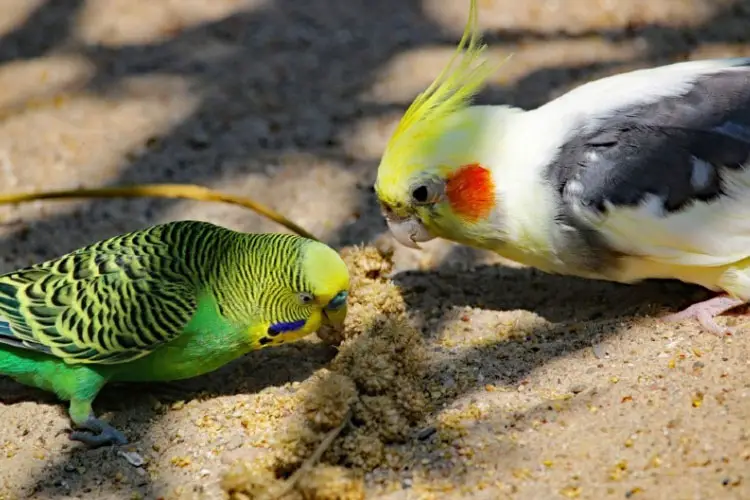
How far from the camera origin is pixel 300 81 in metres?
6.19

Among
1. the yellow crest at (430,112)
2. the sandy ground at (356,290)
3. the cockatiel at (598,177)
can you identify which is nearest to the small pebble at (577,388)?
the sandy ground at (356,290)

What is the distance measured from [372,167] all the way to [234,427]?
2278 millimetres

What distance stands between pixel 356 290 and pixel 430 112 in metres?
0.83

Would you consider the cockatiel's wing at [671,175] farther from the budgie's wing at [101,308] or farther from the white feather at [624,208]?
the budgie's wing at [101,308]

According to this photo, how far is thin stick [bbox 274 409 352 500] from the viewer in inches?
120

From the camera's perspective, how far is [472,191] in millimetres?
4168

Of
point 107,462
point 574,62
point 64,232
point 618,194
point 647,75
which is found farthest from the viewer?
point 574,62

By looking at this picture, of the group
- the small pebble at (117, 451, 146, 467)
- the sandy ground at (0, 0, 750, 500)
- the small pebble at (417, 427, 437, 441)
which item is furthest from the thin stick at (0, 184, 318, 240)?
the small pebble at (417, 427, 437, 441)

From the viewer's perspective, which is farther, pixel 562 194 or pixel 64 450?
pixel 562 194

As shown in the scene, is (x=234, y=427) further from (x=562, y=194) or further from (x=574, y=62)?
(x=574, y=62)

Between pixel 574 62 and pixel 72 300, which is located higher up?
pixel 574 62

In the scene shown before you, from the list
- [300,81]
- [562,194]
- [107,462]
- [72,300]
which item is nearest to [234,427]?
[107,462]

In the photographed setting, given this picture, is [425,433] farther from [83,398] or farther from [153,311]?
[83,398]

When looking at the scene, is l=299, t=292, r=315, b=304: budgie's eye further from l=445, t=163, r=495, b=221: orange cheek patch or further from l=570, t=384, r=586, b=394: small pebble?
l=570, t=384, r=586, b=394: small pebble
